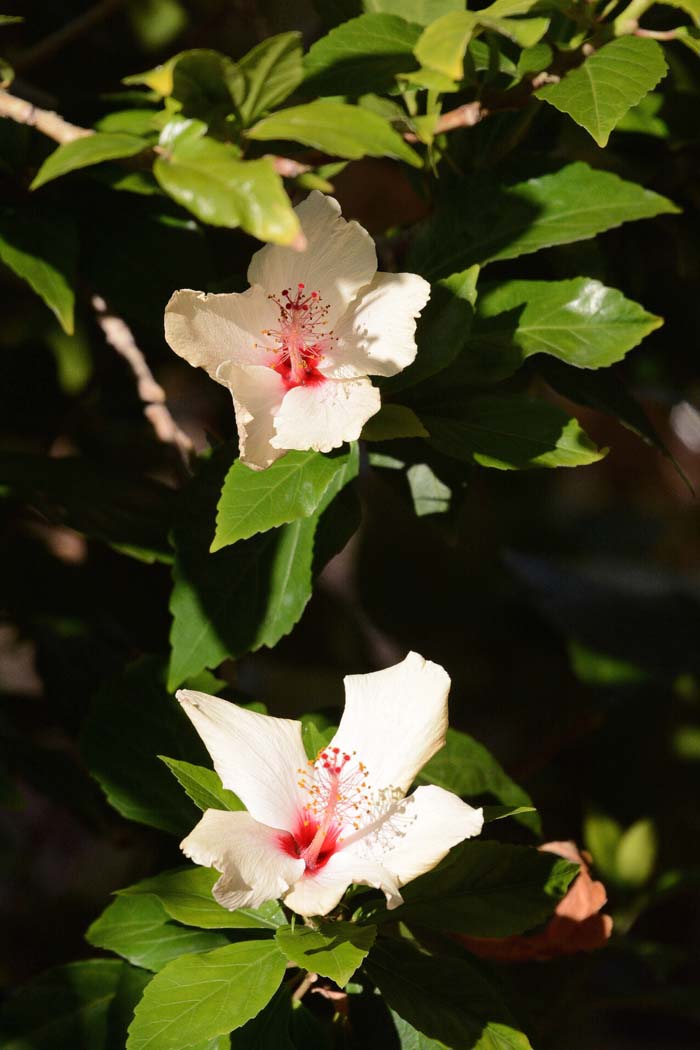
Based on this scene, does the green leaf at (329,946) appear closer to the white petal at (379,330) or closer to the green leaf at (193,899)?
the green leaf at (193,899)

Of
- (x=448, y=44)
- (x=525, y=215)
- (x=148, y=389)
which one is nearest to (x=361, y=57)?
(x=448, y=44)

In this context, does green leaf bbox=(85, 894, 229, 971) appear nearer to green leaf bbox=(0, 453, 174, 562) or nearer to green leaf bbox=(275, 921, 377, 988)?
green leaf bbox=(275, 921, 377, 988)

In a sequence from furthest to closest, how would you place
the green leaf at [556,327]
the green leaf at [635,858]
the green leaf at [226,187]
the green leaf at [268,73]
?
the green leaf at [635,858]
the green leaf at [556,327]
the green leaf at [268,73]
the green leaf at [226,187]

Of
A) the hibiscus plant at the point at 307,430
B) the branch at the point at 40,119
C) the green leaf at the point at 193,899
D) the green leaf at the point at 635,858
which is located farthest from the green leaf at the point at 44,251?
the green leaf at the point at 635,858

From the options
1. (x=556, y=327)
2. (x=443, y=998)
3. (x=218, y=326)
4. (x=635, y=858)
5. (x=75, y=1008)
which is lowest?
(x=635, y=858)

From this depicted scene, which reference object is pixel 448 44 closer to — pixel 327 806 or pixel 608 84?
pixel 608 84

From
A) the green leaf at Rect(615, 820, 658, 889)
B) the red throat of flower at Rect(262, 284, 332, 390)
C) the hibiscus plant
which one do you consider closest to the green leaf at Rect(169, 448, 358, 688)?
the hibiscus plant
